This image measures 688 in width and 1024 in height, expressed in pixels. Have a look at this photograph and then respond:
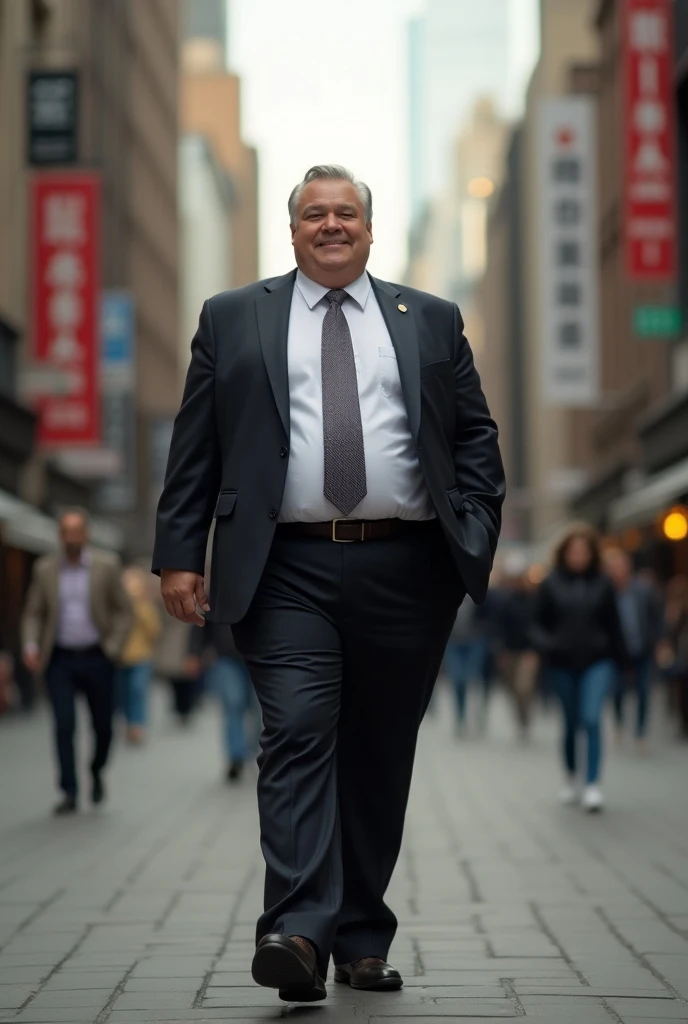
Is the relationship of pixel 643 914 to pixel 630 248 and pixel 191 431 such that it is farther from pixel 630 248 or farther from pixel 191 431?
pixel 630 248

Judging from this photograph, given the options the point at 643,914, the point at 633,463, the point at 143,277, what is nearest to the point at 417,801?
the point at 643,914

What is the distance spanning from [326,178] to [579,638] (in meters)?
7.40

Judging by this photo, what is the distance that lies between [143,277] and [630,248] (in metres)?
45.2

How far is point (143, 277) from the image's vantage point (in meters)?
68.1

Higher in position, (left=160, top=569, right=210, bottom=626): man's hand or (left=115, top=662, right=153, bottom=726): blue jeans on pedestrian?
(left=160, top=569, right=210, bottom=626): man's hand

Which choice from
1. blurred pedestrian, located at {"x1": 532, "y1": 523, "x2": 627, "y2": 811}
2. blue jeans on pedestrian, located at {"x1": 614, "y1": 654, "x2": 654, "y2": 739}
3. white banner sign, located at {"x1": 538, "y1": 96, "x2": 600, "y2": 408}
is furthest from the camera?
white banner sign, located at {"x1": 538, "y1": 96, "x2": 600, "y2": 408}

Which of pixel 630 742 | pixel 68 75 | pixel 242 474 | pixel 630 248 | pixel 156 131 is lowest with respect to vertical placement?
pixel 630 742

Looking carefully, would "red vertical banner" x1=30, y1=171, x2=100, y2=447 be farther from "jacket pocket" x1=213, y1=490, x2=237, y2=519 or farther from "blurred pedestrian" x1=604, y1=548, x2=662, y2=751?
"jacket pocket" x1=213, y1=490, x2=237, y2=519

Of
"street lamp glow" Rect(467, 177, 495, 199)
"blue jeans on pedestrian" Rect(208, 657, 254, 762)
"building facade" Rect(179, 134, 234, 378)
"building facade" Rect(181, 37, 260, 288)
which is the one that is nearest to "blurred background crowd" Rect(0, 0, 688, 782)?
"blue jeans on pedestrian" Rect(208, 657, 254, 762)

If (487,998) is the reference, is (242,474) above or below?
above

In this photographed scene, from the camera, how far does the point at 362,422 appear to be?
5.12 metres

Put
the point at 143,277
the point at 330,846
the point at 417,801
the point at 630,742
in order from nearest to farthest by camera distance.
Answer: the point at 330,846
the point at 417,801
the point at 630,742
the point at 143,277

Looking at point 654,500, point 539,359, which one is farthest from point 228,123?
point 654,500

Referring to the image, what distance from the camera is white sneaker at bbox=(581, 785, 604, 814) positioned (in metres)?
11.6
